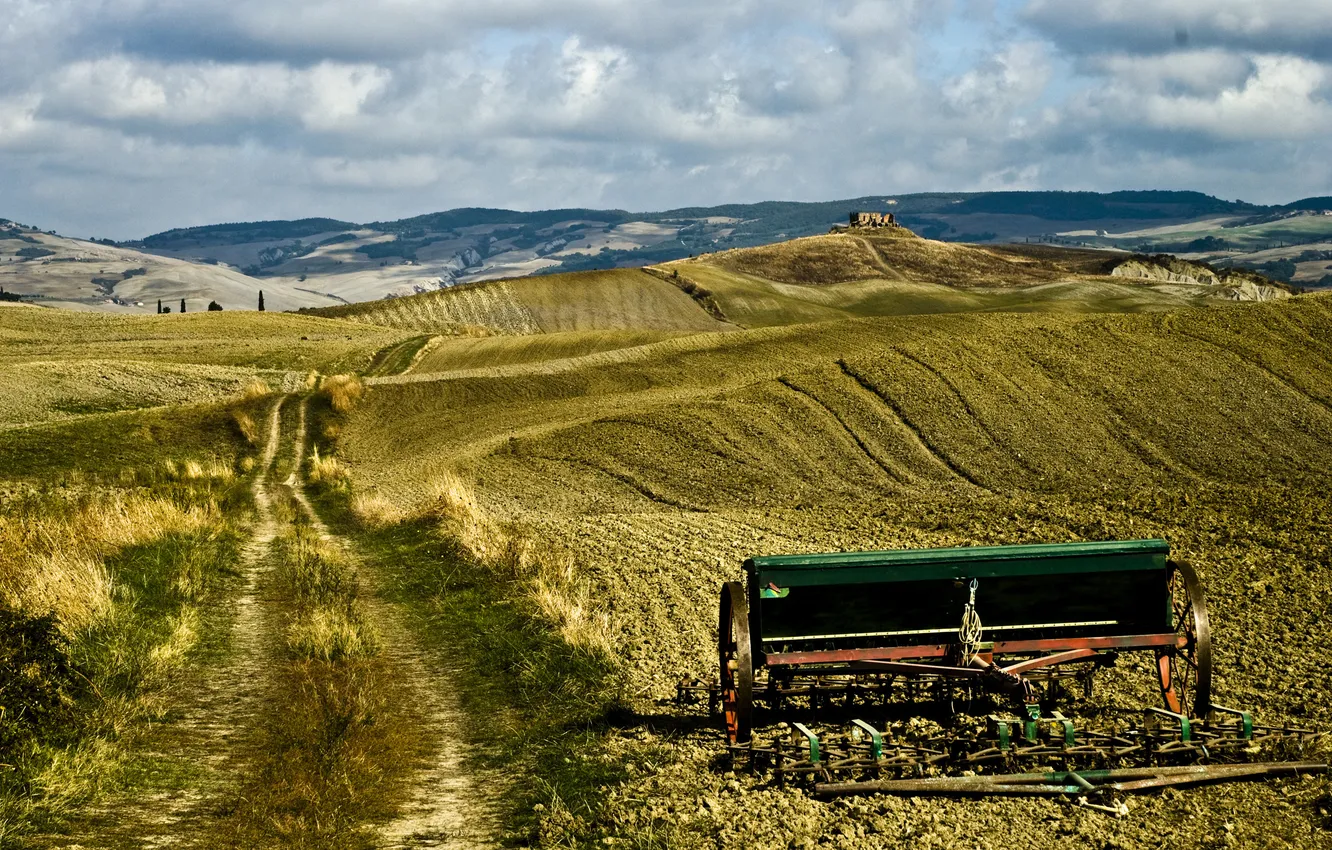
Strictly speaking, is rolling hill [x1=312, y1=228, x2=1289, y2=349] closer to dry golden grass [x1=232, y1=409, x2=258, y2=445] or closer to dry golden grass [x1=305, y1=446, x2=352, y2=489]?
dry golden grass [x1=232, y1=409, x2=258, y2=445]

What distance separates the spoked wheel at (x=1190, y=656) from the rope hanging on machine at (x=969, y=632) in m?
1.67

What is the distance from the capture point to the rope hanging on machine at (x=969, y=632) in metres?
9.70

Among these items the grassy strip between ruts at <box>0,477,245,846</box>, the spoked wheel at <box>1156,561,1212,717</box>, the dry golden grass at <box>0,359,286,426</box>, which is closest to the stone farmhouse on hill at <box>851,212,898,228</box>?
the dry golden grass at <box>0,359,286,426</box>

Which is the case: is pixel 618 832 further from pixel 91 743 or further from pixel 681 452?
pixel 681 452

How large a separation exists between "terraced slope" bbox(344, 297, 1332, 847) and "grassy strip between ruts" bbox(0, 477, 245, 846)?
13.6 feet

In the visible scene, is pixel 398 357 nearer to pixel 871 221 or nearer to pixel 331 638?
pixel 331 638

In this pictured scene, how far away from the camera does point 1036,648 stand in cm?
975

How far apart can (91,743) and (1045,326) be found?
40472mm

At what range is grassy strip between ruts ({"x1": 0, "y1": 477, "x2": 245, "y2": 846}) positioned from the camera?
8.95 m

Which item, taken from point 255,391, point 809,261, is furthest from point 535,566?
point 809,261

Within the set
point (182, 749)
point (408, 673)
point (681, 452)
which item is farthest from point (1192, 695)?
point (681, 452)

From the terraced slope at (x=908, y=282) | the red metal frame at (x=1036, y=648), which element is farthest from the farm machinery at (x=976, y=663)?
the terraced slope at (x=908, y=282)

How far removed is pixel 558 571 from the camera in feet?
52.2

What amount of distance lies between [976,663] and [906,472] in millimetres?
23180
